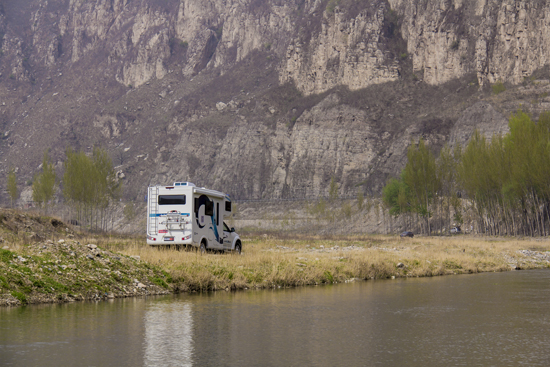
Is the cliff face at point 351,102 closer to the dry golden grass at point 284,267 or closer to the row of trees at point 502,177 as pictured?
the row of trees at point 502,177

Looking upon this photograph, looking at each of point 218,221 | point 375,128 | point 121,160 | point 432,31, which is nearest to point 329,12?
point 432,31

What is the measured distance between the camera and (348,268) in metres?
27.4

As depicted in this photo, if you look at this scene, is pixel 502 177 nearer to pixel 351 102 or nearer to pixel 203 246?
pixel 203 246

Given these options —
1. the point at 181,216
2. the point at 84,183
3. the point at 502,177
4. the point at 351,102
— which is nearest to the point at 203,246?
the point at 181,216

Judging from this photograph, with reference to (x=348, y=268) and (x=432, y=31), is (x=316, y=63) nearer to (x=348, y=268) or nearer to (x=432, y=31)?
(x=432, y=31)

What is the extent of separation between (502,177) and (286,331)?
6599 centimetres

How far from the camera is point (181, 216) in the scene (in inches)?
1118

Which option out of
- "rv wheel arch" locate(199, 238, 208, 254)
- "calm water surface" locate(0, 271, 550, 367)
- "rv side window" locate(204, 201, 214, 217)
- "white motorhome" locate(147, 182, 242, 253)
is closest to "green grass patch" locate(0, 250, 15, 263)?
"calm water surface" locate(0, 271, 550, 367)

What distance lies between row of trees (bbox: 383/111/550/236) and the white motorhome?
4857 centimetres

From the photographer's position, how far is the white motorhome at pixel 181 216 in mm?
28234

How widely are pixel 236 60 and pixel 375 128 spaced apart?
78.9 meters

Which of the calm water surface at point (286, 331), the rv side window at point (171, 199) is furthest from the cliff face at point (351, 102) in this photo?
Result: the calm water surface at point (286, 331)

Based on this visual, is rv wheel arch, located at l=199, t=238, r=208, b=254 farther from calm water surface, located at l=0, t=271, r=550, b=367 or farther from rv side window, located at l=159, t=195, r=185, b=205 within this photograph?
calm water surface, located at l=0, t=271, r=550, b=367

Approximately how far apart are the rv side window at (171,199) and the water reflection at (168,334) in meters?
11.5
